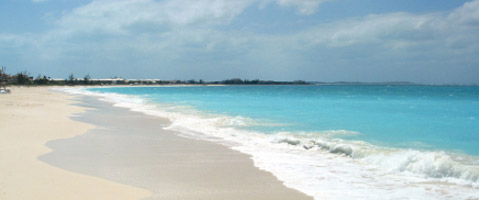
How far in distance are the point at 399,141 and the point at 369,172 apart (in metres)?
5.09

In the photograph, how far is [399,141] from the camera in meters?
11.6

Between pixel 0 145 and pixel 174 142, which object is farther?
pixel 174 142

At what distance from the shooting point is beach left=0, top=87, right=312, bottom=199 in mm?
5383

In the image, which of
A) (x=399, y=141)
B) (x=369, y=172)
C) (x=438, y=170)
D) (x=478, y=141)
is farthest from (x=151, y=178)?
(x=478, y=141)

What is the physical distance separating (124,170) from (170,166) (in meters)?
0.91

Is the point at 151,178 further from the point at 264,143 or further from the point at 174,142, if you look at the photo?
the point at 264,143

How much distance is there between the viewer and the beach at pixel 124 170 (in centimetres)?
538

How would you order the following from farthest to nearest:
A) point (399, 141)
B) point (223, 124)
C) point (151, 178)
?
point (223, 124) → point (399, 141) → point (151, 178)

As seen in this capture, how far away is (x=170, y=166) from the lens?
7.27 metres

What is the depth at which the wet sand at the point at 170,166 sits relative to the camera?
562cm

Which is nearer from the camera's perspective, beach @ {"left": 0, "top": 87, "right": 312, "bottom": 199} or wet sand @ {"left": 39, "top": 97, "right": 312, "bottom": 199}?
beach @ {"left": 0, "top": 87, "right": 312, "bottom": 199}

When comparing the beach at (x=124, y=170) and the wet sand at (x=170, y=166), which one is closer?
the beach at (x=124, y=170)

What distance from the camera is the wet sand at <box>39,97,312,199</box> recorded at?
5621 mm

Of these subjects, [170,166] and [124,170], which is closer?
[124,170]
